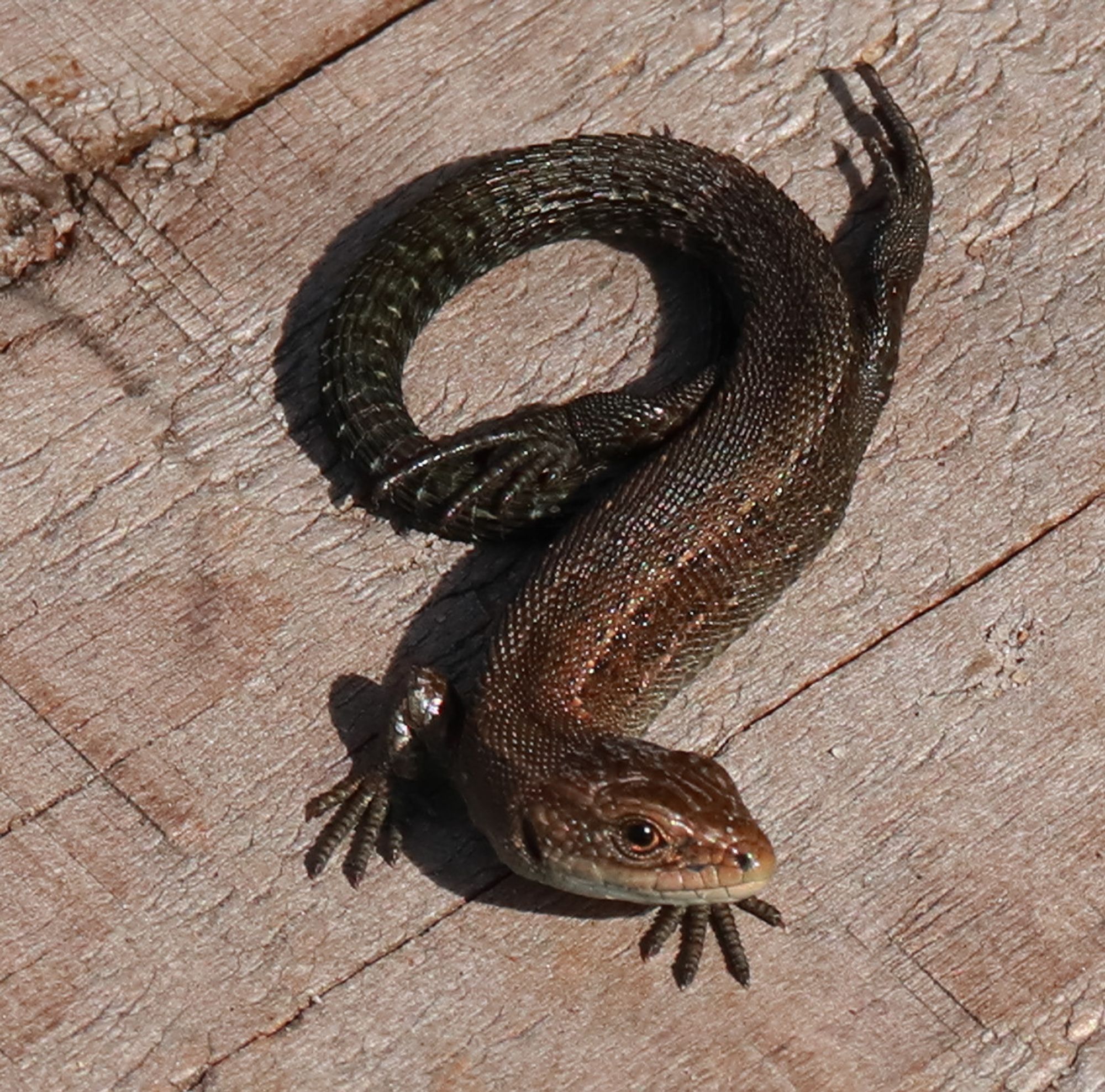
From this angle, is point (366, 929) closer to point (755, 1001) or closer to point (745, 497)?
point (755, 1001)

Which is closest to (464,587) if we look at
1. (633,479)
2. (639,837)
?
(633,479)

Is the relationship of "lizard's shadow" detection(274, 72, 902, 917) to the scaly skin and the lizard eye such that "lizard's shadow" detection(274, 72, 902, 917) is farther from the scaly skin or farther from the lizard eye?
the lizard eye

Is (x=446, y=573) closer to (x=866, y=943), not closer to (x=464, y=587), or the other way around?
(x=464, y=587)

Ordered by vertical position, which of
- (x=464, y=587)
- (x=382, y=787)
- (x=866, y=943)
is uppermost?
(x=464, y=587)

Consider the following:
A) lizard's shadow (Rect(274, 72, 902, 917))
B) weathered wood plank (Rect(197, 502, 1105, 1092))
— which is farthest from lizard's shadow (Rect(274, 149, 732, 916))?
weathered wood plank (Rect(197, 502, 1105, 1092))

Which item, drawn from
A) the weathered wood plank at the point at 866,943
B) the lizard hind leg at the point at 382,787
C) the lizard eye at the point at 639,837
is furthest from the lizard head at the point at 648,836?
the lizard hind leg at the point at 382,787

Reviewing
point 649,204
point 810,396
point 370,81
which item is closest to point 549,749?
point 810,396
